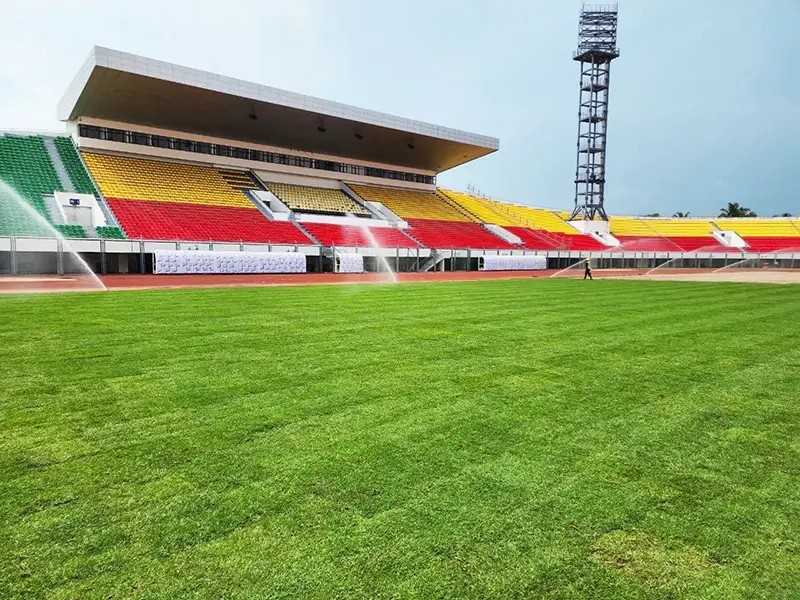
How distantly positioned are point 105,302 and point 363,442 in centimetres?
1065

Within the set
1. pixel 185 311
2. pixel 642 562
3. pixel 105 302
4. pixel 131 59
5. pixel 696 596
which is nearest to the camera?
pixel 696 596

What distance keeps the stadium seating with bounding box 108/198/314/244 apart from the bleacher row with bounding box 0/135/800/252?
53 millimetres

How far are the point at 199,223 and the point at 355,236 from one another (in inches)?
397

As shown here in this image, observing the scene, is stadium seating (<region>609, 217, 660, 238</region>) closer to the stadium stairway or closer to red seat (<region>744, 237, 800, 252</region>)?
red seat (<region>744, 237, 800, 252</region>)

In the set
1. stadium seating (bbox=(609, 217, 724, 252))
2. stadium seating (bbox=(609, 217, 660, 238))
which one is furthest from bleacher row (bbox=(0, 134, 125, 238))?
stadium seating (bbox=(609, 217, 660, 238))

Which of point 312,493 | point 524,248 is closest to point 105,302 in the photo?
point 312,493

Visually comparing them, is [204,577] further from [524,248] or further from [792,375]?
[524,248]

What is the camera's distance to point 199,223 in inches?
1124

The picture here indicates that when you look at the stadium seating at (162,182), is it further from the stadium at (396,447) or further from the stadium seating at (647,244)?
the stadium seating at (647,244)

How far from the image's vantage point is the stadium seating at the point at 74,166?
28.6 meters

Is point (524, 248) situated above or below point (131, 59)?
below

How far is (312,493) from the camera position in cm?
289

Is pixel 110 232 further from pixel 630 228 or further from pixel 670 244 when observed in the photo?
pixel 630 228

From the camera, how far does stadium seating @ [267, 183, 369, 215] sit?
124ft
